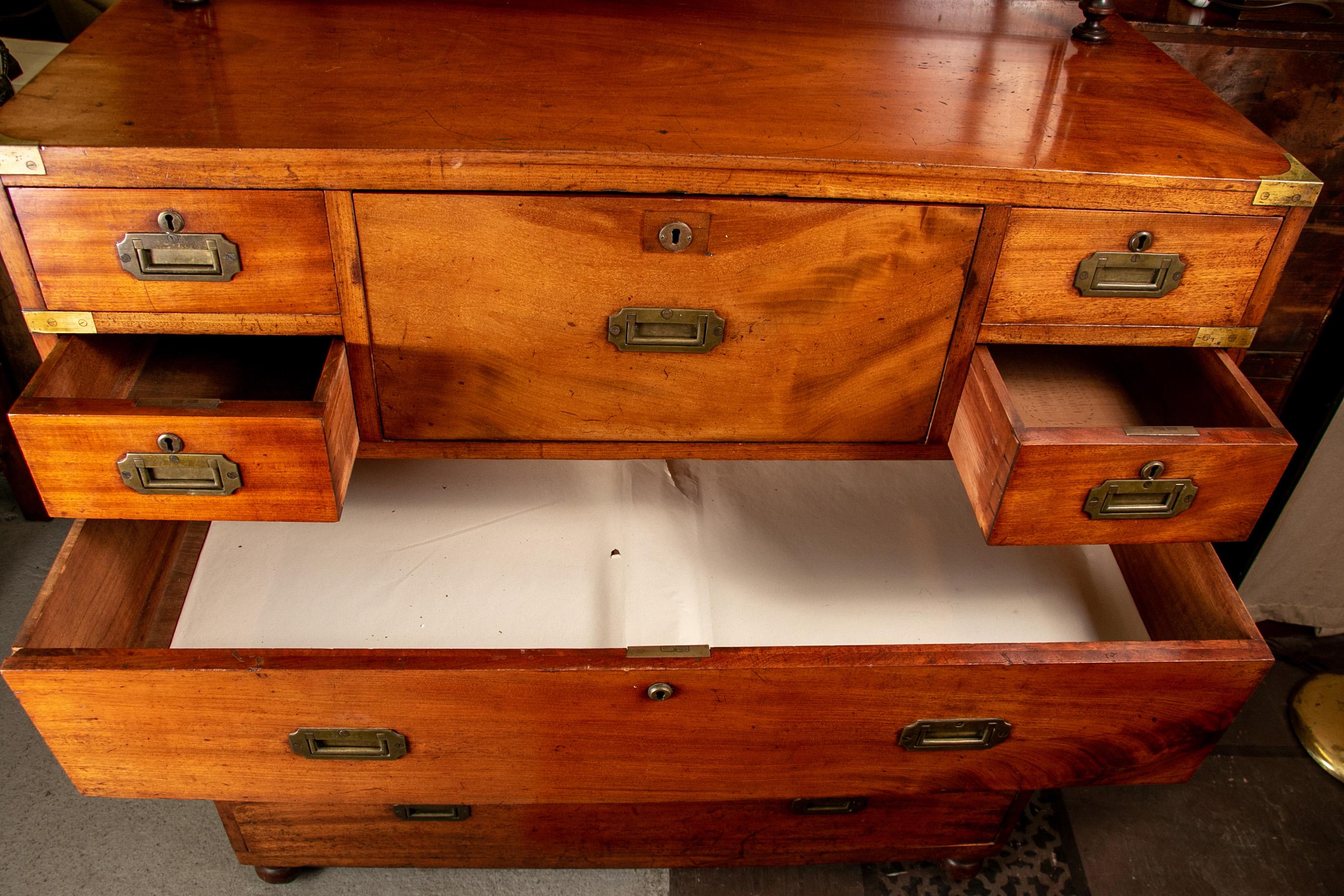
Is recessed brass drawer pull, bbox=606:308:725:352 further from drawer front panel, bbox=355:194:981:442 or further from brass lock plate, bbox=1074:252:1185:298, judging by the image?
brass lock plate, bbox=1074:252:1185:298

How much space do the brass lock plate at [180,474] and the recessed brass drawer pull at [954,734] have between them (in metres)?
0.73

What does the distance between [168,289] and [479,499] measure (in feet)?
1.74

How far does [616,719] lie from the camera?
38.9 inches

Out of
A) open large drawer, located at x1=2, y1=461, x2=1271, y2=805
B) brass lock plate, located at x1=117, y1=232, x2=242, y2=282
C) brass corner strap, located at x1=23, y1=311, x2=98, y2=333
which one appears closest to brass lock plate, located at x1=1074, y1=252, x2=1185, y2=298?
open large drawer, located at x1=2, y1=461, x2=1271, y2=805

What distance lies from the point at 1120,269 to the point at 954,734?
0.52m

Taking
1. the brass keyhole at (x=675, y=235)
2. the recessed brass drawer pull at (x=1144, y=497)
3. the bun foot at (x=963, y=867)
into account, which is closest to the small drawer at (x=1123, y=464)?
the recessed brass drawer pull at (x=1144, y=497)

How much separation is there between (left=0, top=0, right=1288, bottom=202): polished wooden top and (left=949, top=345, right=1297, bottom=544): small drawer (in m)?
0.24

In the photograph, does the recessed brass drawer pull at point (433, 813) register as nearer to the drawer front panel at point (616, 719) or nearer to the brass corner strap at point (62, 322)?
the drawer front panel at point (616, 719)

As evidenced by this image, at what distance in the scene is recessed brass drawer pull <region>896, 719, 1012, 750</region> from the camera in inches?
40.2

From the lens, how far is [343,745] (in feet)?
3.29

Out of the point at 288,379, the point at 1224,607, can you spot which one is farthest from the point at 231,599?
the point at 1224,607

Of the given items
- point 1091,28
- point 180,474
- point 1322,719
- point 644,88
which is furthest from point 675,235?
point 1322,719

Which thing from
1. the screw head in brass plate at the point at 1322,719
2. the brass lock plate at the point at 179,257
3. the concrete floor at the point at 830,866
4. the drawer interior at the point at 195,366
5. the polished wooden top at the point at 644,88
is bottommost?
the concrete floor at the point at 830,866

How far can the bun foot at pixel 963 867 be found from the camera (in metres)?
1.32
